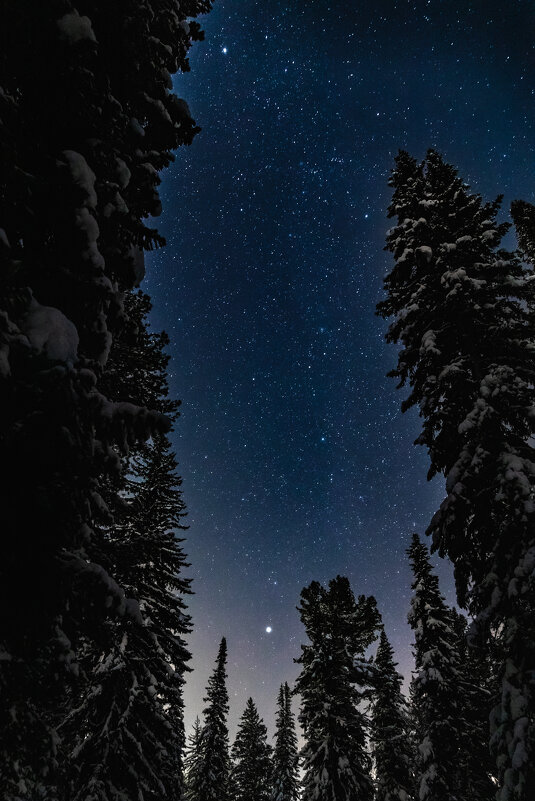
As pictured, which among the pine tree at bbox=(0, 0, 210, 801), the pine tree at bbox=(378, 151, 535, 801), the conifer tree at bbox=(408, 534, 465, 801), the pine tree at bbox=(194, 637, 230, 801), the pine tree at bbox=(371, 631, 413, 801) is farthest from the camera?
the pine tree at bbox=(194, 637, 230, 801)

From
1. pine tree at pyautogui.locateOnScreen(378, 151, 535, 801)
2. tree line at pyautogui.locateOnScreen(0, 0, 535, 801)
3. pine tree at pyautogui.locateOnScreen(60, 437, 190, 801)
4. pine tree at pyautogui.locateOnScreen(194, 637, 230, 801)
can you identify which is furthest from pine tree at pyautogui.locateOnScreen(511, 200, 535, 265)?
pine tree at pyautogui.locateOnScreen(194, 637, 230, 801)

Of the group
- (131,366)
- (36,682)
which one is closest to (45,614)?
(36,682)

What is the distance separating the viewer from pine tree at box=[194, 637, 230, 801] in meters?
28.4

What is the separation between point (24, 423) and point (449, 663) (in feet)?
69.6

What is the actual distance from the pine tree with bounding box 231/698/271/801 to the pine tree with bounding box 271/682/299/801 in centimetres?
90

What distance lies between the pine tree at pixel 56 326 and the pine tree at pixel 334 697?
1790cm

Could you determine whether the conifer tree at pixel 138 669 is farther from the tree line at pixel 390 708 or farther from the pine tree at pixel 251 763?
the pine tree at pixel 251 763

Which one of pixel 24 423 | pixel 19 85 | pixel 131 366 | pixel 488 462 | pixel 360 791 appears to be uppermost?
pixel 131 366

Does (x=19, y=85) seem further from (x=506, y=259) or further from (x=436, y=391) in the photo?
(x=506, y=259)

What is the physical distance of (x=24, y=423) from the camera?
3.26m

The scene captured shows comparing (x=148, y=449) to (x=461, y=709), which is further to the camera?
(x=461, y=709)

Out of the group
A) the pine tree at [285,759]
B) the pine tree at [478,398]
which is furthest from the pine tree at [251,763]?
the pine tree at [478,398]

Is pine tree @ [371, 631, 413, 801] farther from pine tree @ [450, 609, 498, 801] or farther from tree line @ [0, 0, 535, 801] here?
tree line @ [0, 0, 535, 801]

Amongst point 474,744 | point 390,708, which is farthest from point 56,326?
point 390,708
